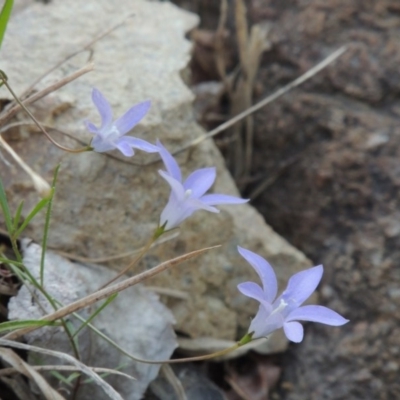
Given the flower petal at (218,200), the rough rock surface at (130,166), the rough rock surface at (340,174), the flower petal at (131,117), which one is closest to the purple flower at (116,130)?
the flower petal at (131,117)

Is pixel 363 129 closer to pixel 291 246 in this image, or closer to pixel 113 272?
pixel 291 246

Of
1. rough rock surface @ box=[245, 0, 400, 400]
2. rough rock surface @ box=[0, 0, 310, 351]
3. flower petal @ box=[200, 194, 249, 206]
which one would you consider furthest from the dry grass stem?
rough rock surface @ box=[245, 0, 400, 400]

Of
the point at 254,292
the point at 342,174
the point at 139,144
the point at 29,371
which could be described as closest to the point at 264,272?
the point at 254,292

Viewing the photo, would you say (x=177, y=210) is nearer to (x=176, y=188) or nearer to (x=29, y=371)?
(x=176, y=188)

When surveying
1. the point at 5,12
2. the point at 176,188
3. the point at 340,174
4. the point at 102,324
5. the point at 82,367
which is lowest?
the point at 340,174

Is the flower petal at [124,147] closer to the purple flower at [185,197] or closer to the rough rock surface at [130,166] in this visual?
the purple flower at [185,197]

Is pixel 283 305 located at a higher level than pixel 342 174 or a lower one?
higher
